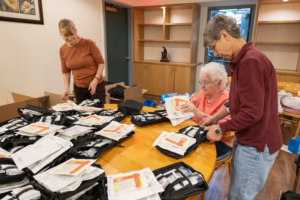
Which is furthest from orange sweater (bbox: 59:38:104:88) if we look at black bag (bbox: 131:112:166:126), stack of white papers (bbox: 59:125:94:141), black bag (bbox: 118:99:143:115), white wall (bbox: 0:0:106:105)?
stack of white papers (bbox: 59:125:94:141)

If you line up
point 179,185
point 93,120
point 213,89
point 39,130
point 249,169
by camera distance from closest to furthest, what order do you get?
point 179,185 → point 249,169 → point 39,130 → point 93,120 → point 213,89

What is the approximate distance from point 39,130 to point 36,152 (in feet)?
0.91

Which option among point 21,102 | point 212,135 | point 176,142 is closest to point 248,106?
point 212,135

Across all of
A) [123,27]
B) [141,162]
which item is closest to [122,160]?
[141,162]

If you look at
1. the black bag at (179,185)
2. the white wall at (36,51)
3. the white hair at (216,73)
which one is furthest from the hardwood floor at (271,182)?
the white wall at (36,51)

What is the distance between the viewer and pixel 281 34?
13.4 feet

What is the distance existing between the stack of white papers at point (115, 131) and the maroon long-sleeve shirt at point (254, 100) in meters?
0.61

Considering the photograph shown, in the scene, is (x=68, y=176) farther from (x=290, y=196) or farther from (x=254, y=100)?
(x=290, y=196)

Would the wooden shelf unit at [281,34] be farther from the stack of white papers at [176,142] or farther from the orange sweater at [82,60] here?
the stack of white papers at [176,142]

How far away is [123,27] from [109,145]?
4.15 m

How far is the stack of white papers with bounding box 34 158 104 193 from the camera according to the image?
30.3 inches

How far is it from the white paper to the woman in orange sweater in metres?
1.19

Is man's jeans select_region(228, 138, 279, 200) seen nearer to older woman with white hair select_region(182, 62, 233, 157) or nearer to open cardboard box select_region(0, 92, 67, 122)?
older woman with white hair select_region(182, 62, 233, 157)

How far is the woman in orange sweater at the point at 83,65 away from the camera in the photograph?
2.23 metres
